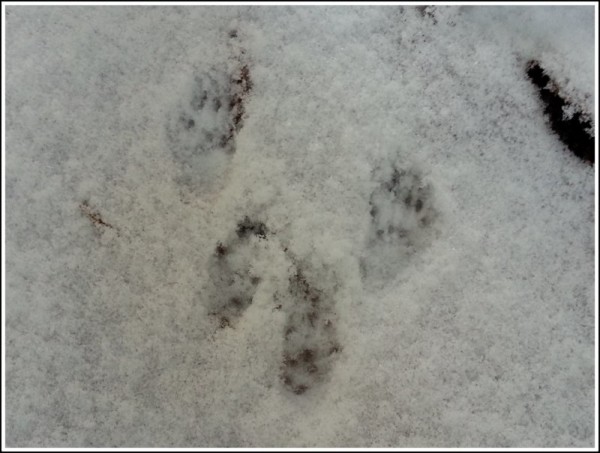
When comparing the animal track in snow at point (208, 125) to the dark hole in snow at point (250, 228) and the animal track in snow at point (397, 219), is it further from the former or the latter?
the animal track in snow at point (397, 219)

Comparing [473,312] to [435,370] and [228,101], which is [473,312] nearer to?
[435,370]

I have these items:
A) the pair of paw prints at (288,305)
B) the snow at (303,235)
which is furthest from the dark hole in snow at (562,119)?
the pair of paw prints at (288,305)

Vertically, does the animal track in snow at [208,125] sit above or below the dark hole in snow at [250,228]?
above

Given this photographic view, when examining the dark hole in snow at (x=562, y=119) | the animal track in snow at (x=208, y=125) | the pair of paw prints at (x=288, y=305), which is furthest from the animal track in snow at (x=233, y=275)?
the dark hole in snow at (x=562, y=119)

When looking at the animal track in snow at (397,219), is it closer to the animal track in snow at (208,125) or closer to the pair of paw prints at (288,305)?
the pair of paw prints at (288,305)

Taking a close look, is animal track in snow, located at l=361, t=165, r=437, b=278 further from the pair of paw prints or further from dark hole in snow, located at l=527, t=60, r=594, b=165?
dark hole in snow, located at l=527, t=60, r=594, b=165

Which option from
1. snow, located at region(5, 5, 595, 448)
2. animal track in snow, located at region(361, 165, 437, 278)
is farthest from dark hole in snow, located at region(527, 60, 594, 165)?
animal track in snow, located at region(361, 165, 437, 278)

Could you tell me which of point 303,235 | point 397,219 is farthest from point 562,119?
point 303,235

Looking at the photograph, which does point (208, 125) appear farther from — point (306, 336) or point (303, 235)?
point (306, 336)

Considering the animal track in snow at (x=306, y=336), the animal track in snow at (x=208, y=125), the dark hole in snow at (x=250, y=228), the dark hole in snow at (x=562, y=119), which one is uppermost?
the dark hole in snow at (x=562, y=119)
